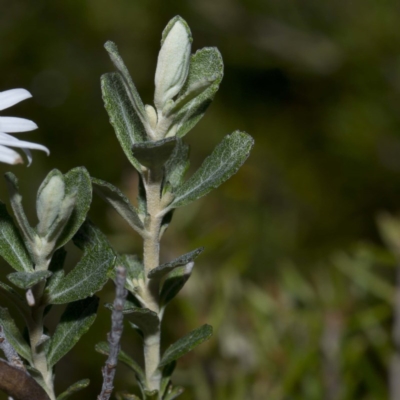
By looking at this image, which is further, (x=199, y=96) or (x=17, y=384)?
(x=199, y=96)

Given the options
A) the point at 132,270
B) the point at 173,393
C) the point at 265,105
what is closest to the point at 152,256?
the point at 132,270

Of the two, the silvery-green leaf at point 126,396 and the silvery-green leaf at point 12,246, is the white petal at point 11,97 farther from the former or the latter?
the silvery-green leaf at point 126,396

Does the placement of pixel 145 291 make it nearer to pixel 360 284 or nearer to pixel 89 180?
pixel 89 180

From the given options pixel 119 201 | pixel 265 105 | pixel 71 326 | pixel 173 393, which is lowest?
pixel 265 105

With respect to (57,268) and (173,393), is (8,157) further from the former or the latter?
(173,393)

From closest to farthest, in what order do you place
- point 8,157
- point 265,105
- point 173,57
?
point 8,157
point 173,57
point 265,105

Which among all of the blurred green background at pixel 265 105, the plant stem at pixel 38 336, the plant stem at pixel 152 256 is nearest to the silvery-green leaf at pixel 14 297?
the plant stem at pixel 38 336

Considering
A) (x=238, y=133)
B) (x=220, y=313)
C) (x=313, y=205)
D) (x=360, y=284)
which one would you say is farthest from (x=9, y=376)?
(x=313, y=205)
